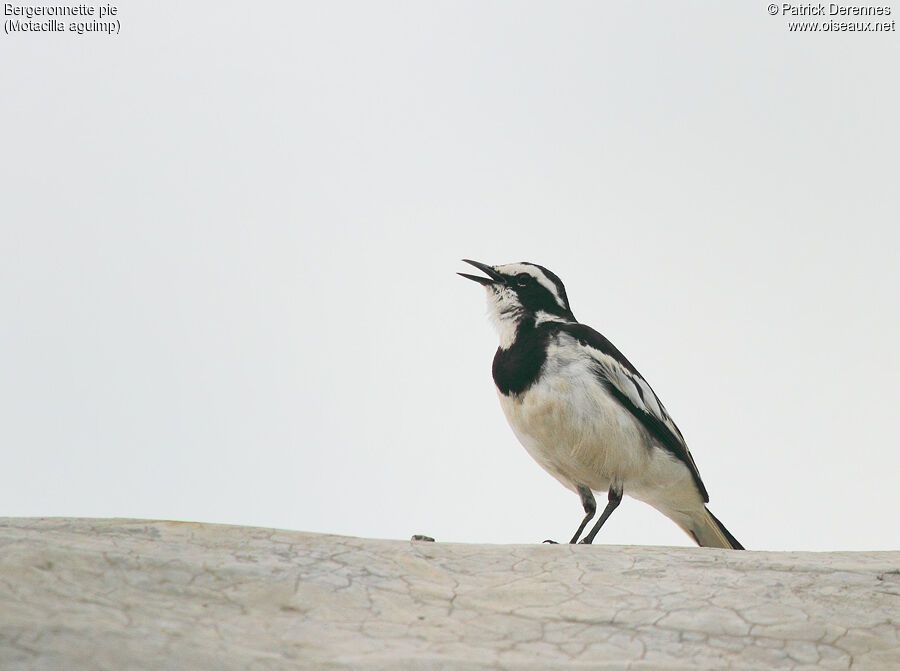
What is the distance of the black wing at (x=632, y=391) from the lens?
6312 millimetres

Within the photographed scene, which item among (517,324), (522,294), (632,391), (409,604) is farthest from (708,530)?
(409,604)

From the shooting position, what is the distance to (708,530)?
271 inches

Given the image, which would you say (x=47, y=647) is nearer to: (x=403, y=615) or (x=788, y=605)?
(x=403, y=615)

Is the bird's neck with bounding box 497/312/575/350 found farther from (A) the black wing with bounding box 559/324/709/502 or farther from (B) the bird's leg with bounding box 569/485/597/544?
(B) the bird's leg with bounding box 569/485/597/544

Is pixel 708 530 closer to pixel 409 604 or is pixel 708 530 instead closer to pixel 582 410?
pixel 582 410

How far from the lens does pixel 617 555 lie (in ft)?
15.2

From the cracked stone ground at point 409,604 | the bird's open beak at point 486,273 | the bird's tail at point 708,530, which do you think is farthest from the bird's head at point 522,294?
the cracked stone ground at point 409,604

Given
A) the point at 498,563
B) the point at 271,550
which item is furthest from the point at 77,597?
the point at 498,563

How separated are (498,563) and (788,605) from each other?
46.9 inches

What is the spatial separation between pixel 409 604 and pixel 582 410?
2.34 metres

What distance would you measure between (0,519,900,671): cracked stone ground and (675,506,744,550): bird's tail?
2081 mm

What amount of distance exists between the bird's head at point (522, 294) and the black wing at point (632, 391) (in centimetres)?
24

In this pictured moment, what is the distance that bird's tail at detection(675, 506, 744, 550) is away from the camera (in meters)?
6.79


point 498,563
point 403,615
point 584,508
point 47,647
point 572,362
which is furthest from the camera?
point 584,508
